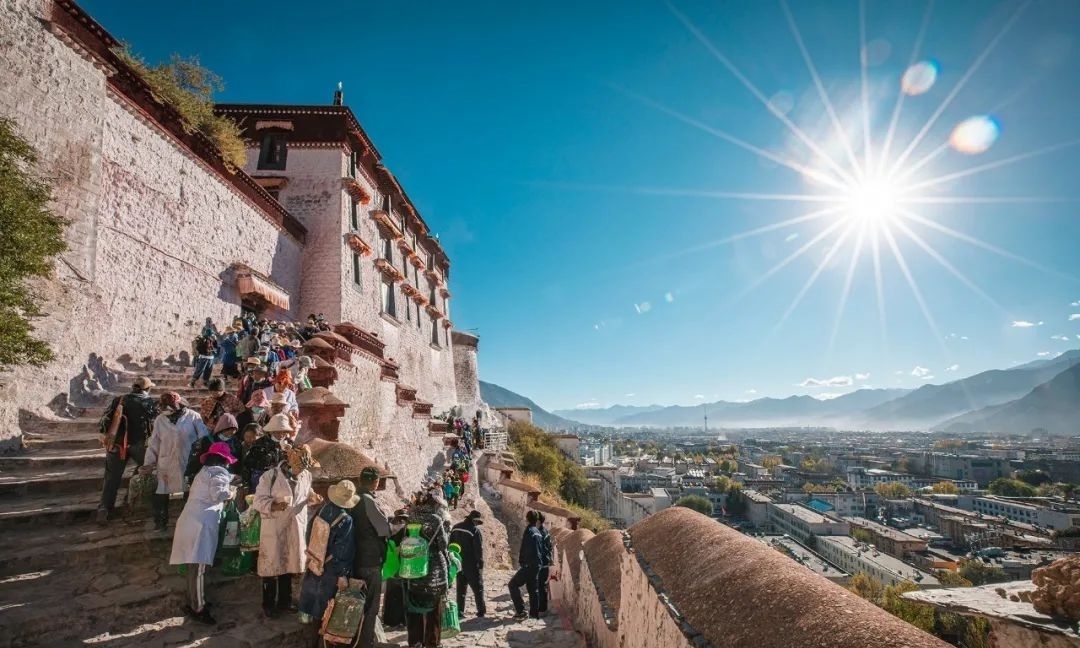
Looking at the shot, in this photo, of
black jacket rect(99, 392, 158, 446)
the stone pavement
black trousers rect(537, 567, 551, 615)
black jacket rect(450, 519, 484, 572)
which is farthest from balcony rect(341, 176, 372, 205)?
black trousers rect(537, 567, 551, 615)

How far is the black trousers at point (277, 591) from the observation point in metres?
4.88

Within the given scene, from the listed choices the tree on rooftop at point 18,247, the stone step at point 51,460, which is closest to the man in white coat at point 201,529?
the tree on rooftop at point 18,247

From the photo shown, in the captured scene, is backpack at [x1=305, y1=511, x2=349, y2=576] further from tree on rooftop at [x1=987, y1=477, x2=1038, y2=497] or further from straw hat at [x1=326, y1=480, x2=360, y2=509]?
tree on rooftop at [x1=987, y1=477, x2=1038, y2=497]

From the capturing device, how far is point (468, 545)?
6996 mm

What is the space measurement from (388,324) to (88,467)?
51.2 feet

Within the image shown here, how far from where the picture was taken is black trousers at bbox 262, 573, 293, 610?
4883 mm

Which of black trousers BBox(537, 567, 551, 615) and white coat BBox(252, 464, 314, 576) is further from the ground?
white coat BBox(252, 464, 314, 576)

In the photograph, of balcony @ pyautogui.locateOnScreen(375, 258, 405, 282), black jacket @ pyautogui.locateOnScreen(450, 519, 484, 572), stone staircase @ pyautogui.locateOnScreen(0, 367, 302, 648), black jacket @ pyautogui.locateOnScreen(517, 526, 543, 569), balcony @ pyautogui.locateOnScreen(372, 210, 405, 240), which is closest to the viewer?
stone staircase @ pyautogui.locateOnScreen(0, 367, 302, 648)

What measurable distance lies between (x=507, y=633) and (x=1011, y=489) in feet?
409

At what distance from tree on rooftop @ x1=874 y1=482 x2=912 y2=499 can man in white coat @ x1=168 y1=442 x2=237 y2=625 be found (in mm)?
110290

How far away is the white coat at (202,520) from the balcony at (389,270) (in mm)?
17547

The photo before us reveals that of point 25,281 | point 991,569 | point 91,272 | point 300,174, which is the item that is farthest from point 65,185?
point 991,569

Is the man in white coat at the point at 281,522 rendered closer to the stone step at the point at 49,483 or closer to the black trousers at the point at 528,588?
the stone step at the point at 49,483

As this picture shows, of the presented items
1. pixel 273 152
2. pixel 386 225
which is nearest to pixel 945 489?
pixel 386 225
